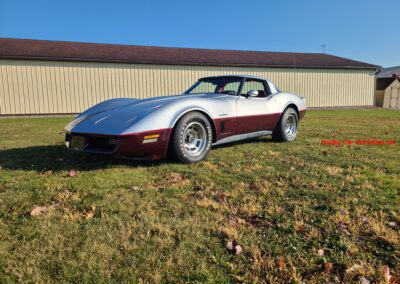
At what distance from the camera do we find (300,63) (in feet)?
62.8

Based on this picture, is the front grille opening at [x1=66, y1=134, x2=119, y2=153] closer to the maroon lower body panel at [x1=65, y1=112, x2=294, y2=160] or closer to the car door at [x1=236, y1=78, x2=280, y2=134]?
the maroon lower body panel at [x1=65, y1=112, x2=294, y2=160]

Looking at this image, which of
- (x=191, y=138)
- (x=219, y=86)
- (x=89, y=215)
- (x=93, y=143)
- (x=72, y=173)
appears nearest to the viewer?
(x=89, y=215)

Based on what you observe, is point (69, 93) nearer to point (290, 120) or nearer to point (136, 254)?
point (290, 120)

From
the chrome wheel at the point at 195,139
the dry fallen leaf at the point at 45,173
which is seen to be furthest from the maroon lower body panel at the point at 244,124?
the dry fallen leaf at the point at 45,173

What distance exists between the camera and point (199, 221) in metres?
2.25

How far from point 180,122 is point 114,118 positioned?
0.78 metres

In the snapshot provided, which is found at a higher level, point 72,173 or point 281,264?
point 72,173

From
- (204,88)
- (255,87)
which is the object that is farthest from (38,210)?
(255,87)

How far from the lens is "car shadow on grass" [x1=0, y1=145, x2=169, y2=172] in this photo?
3848 mm

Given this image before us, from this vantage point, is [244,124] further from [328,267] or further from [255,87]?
[328,267]

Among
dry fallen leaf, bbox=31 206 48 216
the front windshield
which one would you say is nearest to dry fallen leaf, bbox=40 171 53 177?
dry fallen leaf, bbox=31 206 48 216

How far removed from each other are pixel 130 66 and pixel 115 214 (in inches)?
550

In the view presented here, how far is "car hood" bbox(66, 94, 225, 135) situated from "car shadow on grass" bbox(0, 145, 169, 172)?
1.53ft

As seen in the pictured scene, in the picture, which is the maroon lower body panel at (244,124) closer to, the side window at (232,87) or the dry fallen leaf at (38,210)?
the side window at (232,87)
